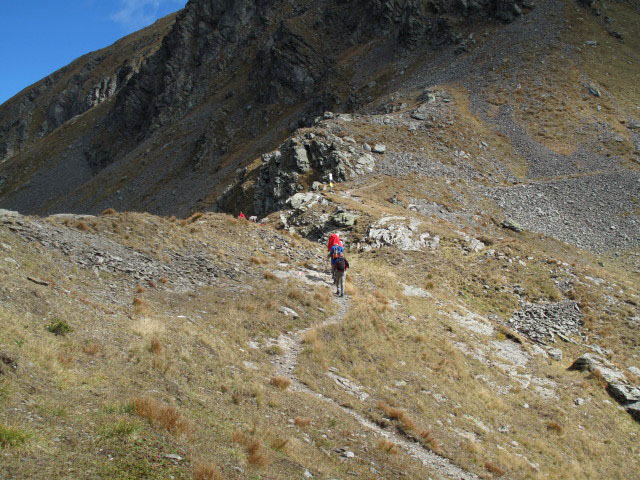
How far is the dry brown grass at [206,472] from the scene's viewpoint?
6.10m

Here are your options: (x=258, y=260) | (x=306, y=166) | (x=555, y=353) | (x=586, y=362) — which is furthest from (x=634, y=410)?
(x=306, y=166)

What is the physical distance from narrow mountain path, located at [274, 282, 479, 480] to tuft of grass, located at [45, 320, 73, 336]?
5720 mm

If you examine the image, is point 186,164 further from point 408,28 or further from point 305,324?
point 305,324

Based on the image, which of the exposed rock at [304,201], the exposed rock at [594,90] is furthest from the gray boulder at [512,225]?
the exposed rock at [594,90]

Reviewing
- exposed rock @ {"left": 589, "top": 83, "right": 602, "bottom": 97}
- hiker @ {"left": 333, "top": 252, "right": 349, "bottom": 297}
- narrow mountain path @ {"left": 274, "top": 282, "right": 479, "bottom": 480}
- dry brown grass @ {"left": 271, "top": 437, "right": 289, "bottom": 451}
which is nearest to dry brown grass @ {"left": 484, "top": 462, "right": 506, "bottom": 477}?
narrow mountain path @ {"left": 274, "top": 282, "right": 479, "bottom": 480}

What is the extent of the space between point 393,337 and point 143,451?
11.7m

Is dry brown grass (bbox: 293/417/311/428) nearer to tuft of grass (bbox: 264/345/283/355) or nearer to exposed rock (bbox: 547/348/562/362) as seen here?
tuft of grass (bbox: 264/345/283/355)

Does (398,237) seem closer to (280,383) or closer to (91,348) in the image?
(280,383)

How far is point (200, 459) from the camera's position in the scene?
21.4ft

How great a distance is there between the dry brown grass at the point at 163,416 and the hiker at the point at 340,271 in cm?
1201

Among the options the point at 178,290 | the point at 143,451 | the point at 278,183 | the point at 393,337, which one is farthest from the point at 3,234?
the point at 278,183

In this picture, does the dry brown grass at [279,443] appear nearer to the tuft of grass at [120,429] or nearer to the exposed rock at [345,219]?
the tuft of grass at [120,429]

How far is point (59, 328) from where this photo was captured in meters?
9.48

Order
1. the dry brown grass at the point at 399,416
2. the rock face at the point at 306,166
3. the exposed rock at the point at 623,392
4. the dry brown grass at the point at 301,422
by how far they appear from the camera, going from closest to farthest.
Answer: the dry brown grass at the point at 301,422 < the dry brown grass at the point at 399,416 < the exposed rock at the point at 623,392 < the rock face at the point at 306,166
